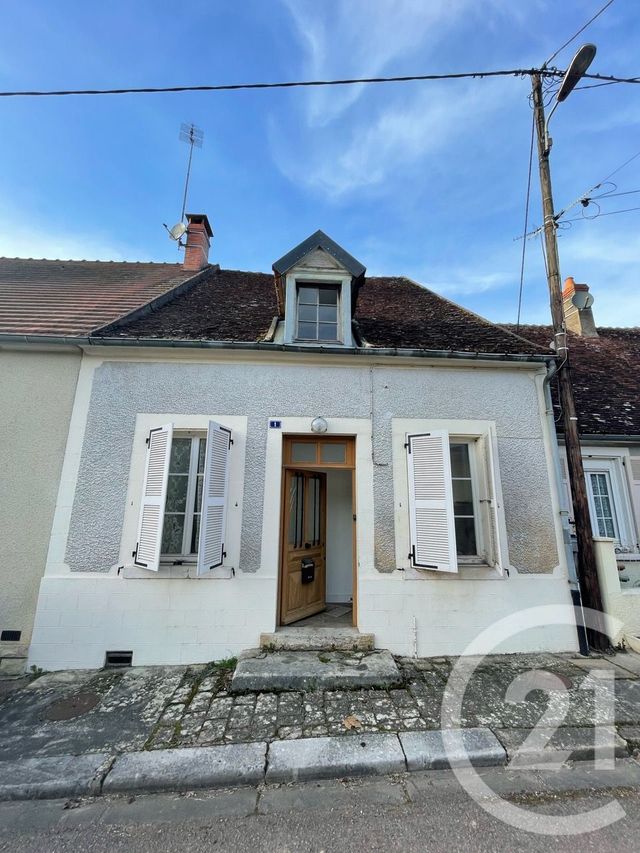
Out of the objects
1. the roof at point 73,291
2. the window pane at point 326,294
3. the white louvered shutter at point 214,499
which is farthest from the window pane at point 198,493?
the window pane at point 326,294

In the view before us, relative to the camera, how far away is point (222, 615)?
440cm

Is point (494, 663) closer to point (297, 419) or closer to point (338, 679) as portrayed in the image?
point (338, 679)

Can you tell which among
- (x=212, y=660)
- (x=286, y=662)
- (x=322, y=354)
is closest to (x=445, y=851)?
(x=286, y=662)

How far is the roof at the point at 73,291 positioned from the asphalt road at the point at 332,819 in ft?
17.2

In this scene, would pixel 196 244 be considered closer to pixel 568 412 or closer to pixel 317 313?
pixel 317 313

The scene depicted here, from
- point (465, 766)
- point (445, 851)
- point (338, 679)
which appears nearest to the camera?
point (445, 851)

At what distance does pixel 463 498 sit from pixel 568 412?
84.7 inches

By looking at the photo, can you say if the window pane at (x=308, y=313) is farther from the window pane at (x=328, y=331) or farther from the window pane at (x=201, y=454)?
the window pane at (x=201, y=454)

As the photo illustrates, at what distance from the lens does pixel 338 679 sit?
380 cm

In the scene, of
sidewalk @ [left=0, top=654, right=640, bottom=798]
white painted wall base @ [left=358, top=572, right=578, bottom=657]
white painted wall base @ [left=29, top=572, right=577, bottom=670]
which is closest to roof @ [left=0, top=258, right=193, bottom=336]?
white painted wall base @ [left=29, top=572, right=577, bottom=670]

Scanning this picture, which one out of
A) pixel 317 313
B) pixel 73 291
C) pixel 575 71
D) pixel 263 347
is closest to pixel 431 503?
pixel 263 347

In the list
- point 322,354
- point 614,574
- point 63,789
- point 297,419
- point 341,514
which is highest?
point 322,354

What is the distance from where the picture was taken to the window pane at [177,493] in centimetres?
470

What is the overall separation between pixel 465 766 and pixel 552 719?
3.59 feet
